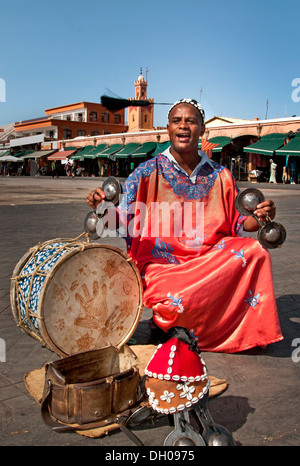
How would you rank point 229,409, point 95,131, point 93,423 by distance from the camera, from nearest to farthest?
point 93,423, point 229,409, point 95,131

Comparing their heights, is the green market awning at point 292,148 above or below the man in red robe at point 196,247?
above

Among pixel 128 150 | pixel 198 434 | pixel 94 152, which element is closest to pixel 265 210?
pixel 198 434

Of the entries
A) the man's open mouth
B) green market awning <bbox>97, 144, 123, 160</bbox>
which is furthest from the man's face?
green market awning <bbox>97, 144, 123, 160</bbox>

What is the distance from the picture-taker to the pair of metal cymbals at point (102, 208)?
264 cm

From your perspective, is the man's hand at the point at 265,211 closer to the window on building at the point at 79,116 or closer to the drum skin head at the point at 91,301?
the drum skin head at the point at 91,301

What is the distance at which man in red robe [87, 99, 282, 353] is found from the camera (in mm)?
2676

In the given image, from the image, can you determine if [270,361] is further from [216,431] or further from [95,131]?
[95,131]

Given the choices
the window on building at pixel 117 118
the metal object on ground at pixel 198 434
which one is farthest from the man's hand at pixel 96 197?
the window on building at pixel 117 118

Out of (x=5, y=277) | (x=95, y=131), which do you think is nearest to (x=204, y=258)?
(x=5, y=277)

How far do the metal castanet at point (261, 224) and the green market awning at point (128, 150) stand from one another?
32442 millimetres

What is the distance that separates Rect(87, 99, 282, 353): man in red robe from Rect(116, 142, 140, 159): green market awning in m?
32.1

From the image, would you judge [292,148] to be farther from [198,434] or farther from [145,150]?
[198,434]
